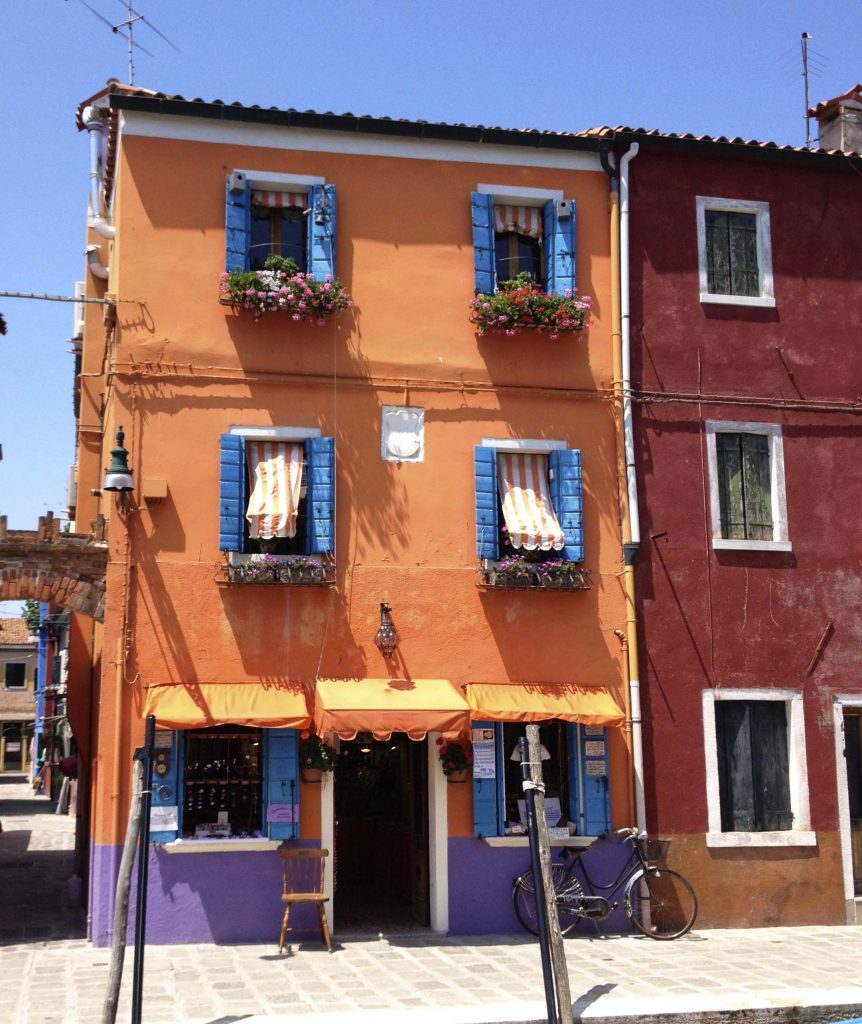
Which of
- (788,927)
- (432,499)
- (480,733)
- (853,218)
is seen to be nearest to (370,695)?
(480,733)

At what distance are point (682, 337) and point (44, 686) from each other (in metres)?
32.2

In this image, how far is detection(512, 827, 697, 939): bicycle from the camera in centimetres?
1344

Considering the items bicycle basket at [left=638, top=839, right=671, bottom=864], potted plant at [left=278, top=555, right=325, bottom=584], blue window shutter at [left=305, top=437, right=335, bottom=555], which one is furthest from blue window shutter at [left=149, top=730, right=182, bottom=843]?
bicycle basket at [left=638, top=839, right=671, bottom=864]

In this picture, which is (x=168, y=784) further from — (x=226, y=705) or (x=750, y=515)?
(x=750, y=515)

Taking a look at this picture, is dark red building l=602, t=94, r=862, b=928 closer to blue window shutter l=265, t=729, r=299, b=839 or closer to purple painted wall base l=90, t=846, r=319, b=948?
blue window shutter l=265, t=729, r=299, b=839

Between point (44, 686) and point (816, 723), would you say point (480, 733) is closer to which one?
point (816, 723)

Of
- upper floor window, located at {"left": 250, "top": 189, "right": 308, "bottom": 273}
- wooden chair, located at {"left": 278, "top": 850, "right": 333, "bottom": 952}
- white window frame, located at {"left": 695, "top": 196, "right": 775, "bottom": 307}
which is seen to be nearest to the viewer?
wooden chair, located at {"left": 278, "top": 850, "right": 333, "bottom": 952}

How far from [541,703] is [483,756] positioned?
35.2 inches

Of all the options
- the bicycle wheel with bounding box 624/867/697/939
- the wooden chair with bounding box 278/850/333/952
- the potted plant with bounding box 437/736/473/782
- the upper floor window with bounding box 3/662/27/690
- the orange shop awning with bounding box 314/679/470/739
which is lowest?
the bicycle wheel with bounding box 624/867/697/939

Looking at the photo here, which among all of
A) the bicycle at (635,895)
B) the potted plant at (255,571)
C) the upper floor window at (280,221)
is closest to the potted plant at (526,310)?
the upper floor window at (280,221)

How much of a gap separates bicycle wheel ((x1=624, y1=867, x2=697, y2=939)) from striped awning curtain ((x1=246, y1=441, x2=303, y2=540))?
217 inches

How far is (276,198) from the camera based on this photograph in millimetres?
14289

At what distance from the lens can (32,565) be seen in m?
13.2

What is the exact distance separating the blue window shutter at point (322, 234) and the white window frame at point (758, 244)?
Answer: 4527 mm
